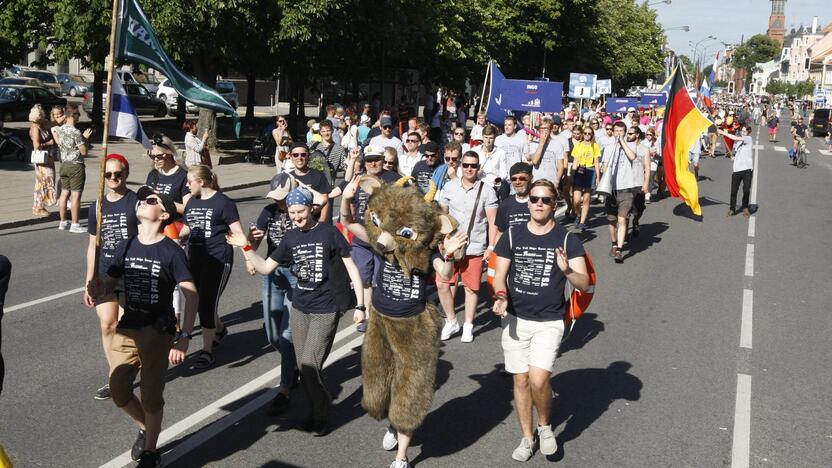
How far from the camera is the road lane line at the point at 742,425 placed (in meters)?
5.75

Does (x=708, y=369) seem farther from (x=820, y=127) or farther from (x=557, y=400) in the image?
(x=820, y=127)

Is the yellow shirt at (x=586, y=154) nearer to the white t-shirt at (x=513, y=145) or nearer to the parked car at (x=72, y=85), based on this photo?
the white t-shirt at (x=513, y=145)

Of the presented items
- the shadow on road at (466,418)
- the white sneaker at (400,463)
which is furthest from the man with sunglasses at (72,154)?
the white sneaker at (400,463)

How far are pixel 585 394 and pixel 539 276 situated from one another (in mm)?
1802

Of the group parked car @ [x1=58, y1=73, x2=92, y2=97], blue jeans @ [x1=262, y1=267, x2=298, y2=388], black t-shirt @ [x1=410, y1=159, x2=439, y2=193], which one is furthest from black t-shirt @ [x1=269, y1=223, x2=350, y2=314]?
parked car @ [x1=58, y1=73, x2=92, y2=97]

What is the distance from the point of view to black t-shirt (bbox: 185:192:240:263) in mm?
7031

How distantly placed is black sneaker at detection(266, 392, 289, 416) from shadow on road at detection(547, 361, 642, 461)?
1.88 m

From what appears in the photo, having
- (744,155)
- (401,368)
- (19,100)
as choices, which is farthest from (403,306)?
(19,100)

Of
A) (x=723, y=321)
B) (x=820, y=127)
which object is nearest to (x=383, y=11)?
(x=723, y=321)

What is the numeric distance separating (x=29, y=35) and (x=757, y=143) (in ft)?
118

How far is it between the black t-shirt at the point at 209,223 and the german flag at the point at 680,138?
7414mm

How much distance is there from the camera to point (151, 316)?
522cm

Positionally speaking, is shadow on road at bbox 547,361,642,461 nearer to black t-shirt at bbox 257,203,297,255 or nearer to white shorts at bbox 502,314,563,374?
white shorts at bbox 502,314,563,374

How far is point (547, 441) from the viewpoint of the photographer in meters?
5.49
